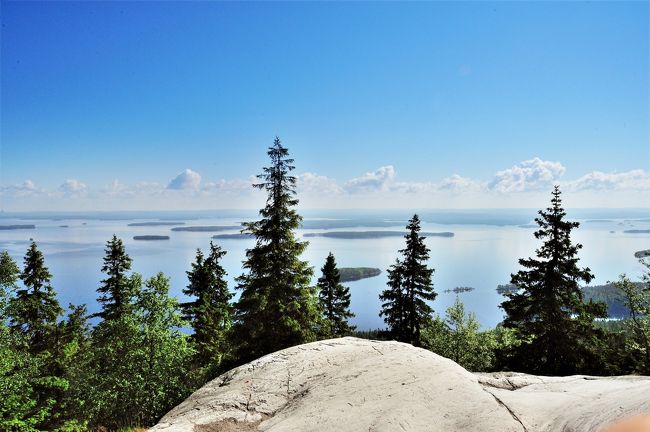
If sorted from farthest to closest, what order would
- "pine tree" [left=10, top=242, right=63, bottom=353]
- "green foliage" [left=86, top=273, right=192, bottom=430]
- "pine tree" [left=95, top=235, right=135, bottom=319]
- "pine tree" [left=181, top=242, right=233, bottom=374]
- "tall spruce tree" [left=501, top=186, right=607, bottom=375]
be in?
"pine tree" [left=95, top=235, right=135, bottom=319] < "pine tree" [left=181, top=242, right=233, bottom=374] < "pine tree" [left=10, top=242, right=63, bottom=353] < "tall spruce tree" [left=501, top=186, right=607, bottom=375] < "green foliage" [left=86, top=273, right=192, bottom=430]

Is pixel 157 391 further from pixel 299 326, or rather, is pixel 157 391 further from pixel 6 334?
pixel 6 334

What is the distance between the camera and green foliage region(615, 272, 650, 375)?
22.1m

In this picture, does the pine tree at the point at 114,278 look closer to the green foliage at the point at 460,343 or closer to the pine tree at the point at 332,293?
the pine tree at the point at 332,293

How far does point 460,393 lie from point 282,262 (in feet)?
48.4

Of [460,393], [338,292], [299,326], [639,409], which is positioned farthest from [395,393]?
[338,292]

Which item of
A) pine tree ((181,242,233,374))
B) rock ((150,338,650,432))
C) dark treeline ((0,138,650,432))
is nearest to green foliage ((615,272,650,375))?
dark treeline ((0,138,650,432))

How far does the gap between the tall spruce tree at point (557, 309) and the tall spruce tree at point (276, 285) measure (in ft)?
49.0

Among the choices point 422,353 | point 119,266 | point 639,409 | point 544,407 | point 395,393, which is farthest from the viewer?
point 119,266

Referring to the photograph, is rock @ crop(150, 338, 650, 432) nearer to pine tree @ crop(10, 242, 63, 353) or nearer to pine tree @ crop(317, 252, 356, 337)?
pine tree @ crop(317, 252, 356, 337)

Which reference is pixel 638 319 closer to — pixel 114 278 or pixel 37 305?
pixel 114 278

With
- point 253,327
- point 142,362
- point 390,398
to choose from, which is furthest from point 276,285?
point 390,398

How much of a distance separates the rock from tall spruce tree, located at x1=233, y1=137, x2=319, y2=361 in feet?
29.3

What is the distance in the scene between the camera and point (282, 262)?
22.3 meters

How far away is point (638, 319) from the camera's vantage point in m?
23.7
